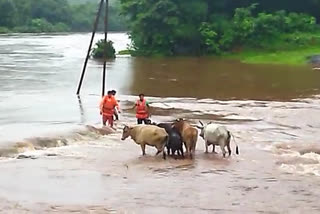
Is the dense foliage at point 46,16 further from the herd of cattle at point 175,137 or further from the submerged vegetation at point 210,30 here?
the herd of cattle at point 175,137

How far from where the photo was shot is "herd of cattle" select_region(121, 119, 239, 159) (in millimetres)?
15656

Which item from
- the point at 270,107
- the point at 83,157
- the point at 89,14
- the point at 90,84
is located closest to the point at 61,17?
the point at 89,14

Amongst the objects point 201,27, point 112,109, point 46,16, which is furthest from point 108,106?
point 46,16

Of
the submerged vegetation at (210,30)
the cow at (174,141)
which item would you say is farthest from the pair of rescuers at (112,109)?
the submerged vegetation at (210,30)

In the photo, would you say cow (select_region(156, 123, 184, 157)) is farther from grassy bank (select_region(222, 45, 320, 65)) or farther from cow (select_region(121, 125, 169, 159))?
grassy bank (select_region(222, 45, 320, 65))

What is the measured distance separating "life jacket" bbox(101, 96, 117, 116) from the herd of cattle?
13.8 ft

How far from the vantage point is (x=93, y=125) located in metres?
21.2

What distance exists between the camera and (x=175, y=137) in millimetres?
15680

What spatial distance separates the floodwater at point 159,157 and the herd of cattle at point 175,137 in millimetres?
397

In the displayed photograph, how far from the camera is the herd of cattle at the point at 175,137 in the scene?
51.4 feet

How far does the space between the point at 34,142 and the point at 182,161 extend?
15.4ft

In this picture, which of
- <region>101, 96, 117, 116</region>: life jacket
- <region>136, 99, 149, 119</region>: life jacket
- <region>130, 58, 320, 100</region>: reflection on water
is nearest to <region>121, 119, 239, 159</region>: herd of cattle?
<region>136, 99, 149, 119</region>: life jacket

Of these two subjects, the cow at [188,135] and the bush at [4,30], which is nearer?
the cow at [188,135]

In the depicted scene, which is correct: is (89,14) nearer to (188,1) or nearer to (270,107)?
(188,1)
